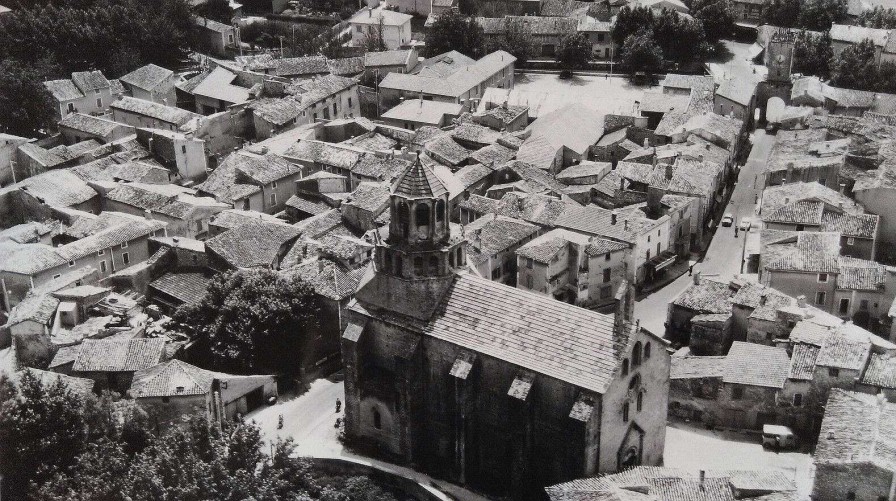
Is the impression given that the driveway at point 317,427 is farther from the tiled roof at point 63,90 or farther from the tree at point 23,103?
the tiled roof at point 63,90

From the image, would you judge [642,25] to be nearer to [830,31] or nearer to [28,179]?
[830,31]

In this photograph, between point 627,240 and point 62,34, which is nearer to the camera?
point 627,240

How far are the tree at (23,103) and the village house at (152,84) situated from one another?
8.60 meters

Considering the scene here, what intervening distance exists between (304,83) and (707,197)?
133 feet

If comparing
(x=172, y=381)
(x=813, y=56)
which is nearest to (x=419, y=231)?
(x=172, y=381)

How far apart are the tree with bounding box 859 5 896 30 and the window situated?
2411 inches

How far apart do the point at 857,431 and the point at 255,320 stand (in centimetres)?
3313

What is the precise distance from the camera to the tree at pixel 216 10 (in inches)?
4867

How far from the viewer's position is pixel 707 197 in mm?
79375

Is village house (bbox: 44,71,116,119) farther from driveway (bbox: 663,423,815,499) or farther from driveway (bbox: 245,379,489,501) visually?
driveway (bbox: 663,423,815,499)

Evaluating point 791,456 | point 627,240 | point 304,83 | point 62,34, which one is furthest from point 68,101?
point 791,456

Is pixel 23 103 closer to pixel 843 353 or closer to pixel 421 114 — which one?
pixel 421 114

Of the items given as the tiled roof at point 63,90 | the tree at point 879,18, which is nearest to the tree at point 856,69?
the tree at point 879,18

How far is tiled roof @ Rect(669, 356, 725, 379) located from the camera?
57062mm
